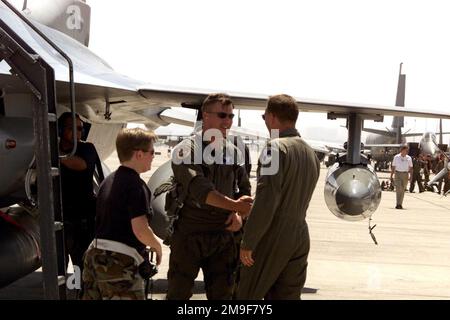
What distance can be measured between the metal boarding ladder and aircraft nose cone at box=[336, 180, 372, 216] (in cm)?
442

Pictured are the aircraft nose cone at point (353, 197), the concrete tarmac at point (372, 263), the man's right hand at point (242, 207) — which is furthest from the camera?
the aircraft nose cone at point (353, 197)

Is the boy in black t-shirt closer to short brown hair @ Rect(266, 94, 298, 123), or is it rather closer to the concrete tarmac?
short brown hair @ Rect(266, 94, 298, 123)

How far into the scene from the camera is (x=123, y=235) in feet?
13.0

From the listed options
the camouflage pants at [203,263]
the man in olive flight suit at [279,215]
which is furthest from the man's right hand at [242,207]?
the man in olive flight suit at [279,215]

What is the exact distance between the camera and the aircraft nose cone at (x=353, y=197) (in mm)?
7828

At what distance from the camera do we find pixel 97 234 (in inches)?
159

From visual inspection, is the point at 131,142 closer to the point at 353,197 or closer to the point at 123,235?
the point at 123,235

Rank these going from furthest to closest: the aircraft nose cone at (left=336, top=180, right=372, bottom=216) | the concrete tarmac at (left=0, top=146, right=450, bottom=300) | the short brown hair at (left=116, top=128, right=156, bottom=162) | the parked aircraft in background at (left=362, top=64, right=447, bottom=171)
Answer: the parked aircraft in background at (left=362, top=64, right=447, bottom=171)
the aircraft nose cone at (left=336, top=180, right=372, bottom=216)
the concrete tarmac at (left=0, top=146, right=450, bottom=300)
the short brown hair at (left=116, top=128, right=156, bottom=162)

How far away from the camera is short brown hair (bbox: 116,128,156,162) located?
4.05 meters

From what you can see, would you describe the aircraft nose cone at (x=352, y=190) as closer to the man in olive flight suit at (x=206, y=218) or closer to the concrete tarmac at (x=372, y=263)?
the concrete tarmac at (x=372, y=263)

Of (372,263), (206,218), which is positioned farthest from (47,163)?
(372,263)

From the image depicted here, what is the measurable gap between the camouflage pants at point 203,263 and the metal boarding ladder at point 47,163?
32.4 inches

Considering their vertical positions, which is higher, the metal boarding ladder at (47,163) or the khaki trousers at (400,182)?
the metal boarding ladder at (47,163)

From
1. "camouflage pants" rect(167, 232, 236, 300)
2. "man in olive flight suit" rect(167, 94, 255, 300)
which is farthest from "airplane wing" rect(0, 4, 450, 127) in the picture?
"camouflage pants" rect(167, 232, 236, 300)
